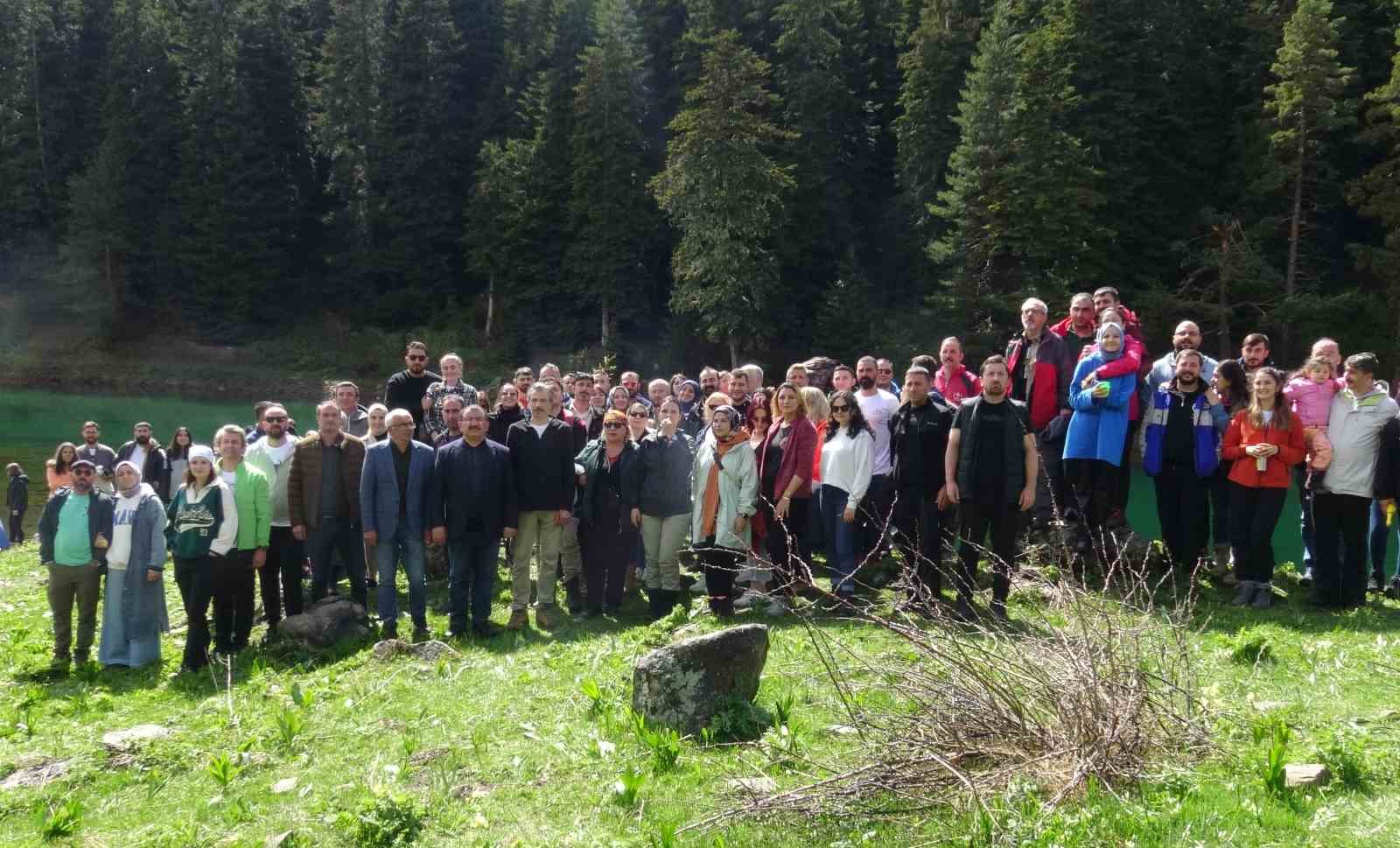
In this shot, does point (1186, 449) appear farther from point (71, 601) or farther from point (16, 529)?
point (16, 529)

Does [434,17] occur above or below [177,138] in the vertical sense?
above

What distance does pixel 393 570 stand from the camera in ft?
29.3

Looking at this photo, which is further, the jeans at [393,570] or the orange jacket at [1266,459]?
the jeans at [393,570]

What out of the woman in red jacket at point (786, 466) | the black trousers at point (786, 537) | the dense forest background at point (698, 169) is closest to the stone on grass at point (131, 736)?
the woman in red jacket at point (786, 466)

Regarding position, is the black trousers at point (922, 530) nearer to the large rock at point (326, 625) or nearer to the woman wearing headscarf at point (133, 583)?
the large rock at point (326, 625)

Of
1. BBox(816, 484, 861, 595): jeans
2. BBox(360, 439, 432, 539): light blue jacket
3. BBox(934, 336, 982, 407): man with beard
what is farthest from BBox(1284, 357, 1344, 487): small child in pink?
BBox(360, 439, 432, 539): light blue jacket

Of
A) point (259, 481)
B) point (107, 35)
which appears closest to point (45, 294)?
point (107, 35)

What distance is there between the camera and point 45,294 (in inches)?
1809

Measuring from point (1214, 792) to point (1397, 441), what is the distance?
5097 mm

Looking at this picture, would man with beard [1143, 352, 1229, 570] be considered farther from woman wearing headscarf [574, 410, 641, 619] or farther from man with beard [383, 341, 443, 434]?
man with beard [383, 341, 443, 434]

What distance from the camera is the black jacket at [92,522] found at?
29.7 feet

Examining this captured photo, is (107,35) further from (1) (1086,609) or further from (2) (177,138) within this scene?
(1) (1086,609)

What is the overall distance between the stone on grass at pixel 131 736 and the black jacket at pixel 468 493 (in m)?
2.65

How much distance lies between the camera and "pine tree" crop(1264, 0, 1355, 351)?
27453 millimetres
